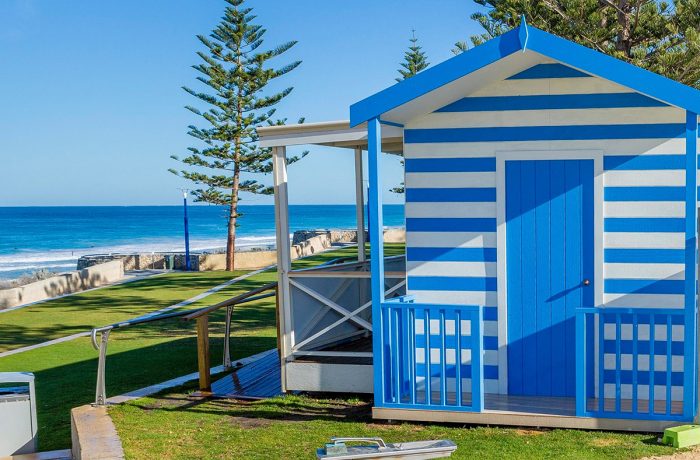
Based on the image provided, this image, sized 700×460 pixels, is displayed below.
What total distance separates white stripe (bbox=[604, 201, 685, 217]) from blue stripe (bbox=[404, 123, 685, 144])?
492 millimetres

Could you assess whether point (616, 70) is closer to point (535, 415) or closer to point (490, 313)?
point (490, 313)

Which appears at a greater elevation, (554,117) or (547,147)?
(554,117)

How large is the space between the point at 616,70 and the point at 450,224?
5.83 feet

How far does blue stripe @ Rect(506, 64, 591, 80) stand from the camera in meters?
6.42

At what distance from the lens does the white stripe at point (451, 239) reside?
667cm

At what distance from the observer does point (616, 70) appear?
18.8 feet

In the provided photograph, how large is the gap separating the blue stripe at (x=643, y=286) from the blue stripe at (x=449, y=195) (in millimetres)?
1121

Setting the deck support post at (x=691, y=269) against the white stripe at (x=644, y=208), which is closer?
the deck support post at (x=691, y=269)

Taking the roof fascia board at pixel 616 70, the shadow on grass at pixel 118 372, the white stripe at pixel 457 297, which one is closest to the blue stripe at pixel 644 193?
the roof fascia board at pixel 616 70

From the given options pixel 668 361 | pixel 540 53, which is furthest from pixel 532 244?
pixel 540 53

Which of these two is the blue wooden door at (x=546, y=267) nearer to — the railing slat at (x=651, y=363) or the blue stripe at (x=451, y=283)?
the blue stripe at (x=451, y=283)

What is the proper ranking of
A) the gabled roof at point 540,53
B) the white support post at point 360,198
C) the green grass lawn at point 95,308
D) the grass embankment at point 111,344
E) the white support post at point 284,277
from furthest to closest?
the green grass lawn at point 95,308 < the white support post at point 360,198 < the grass embankment at point 111,344 < the white support post at point 284,277 < the gabled roof at point 540,53

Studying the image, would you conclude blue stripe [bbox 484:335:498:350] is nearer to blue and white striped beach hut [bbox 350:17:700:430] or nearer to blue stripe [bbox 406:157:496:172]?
blue and white striped beach hut [bbox 350:17:700:430]

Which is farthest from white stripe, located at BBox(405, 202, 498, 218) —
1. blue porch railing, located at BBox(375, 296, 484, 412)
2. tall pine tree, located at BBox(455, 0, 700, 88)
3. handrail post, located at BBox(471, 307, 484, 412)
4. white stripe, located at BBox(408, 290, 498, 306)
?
tall pine tree, located at BBox(455, 0, 700, 88)
